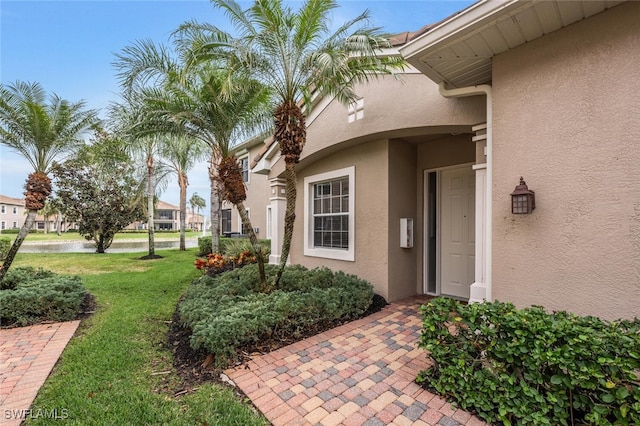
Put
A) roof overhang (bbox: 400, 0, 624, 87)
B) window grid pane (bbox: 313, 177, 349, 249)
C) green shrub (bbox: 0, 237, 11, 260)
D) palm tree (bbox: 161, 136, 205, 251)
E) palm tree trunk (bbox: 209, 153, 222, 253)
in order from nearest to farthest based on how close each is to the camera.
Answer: roof overhang (bbox: 400, 0, 624, 87), window grid pane (bbox: 313, 177, 349, 249), palm tree trunk (bbox: 209, 153, 222, 253), palm tree (bbox: 161, 136, 205, 251), green shrub (bbox: 0, 237, 11, 260)

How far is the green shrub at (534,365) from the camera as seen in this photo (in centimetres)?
207

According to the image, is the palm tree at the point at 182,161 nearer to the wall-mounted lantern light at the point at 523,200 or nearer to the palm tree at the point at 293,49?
the palm tree at the point at 293,49

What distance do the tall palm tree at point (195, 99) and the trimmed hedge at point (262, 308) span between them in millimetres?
756

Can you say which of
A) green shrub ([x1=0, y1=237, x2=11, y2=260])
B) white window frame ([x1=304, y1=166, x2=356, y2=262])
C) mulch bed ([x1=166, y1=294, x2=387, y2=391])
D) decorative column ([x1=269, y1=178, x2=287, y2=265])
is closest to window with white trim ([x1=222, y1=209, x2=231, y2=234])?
green shrub ([x1=0, y1=237, x2=11, y2=260])

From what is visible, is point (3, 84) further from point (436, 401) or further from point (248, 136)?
point (436, 401)

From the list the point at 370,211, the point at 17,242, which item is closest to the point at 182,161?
the point at 17,242

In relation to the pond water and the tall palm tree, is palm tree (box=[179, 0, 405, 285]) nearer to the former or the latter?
the tall palm tree

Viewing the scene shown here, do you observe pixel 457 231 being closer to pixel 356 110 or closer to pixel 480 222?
pixel 480 222

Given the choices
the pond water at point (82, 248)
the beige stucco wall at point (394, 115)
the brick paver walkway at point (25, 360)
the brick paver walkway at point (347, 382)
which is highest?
the beige stucco wall at point (394, 115)

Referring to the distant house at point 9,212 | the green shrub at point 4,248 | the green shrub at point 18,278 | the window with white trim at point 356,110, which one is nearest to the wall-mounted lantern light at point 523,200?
the window with white trim at point 356,110

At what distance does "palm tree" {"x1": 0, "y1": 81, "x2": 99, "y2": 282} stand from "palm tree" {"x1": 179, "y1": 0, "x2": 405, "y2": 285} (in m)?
4.04

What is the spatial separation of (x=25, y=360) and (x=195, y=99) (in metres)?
4.69

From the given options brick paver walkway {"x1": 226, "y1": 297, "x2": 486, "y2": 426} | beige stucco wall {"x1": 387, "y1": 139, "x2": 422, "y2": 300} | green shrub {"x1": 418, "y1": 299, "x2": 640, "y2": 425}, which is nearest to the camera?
green shrub {"x1": 418, "y1": 299, "x2": 640, "y2": 425}

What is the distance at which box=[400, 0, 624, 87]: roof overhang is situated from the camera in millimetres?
2781
